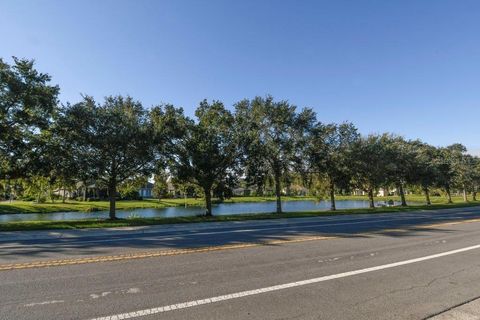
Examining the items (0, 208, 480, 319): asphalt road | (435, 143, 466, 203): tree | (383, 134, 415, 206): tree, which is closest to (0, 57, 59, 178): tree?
(0, 208, 480, 319): asphalt road

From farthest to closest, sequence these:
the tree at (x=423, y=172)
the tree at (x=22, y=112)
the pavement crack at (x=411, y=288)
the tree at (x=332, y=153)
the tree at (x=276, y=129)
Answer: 1. the tree at (x=423, y=172)
2. the tree at (x=332, y=153)
3. the tree at (x=276, y=129)
4. the tree at (x=22, y=112)
5. the pavement crack at (x=411, y=288)

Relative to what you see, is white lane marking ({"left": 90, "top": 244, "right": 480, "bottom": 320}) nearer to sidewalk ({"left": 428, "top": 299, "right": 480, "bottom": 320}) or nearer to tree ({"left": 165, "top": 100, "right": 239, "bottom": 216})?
sidewalk ({"left": 428, "top": 299, "right": 480, "bottom": 320})

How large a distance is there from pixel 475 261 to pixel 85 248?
34.8 feet

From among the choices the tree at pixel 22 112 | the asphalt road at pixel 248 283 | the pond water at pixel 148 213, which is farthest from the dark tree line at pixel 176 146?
the asphalt road at pixel 248 283

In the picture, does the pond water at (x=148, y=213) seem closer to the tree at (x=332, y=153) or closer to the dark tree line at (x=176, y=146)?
the tree at (x=332, y=153)

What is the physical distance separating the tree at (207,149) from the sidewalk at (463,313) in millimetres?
22553

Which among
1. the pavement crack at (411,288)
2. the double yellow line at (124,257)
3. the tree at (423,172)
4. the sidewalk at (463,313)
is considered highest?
the tree at (423,172)

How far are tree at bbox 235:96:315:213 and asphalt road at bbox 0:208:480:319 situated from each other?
66.7ft

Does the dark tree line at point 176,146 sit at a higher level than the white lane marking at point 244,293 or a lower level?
higher

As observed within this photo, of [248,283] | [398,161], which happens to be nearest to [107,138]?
[248,283]

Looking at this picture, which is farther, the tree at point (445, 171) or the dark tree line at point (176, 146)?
the tree at point (445, 171)

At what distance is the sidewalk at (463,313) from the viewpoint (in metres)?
4.85

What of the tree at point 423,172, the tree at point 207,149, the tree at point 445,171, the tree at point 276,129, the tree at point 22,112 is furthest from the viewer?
the tree at point 445,171

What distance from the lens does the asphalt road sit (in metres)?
5.00
